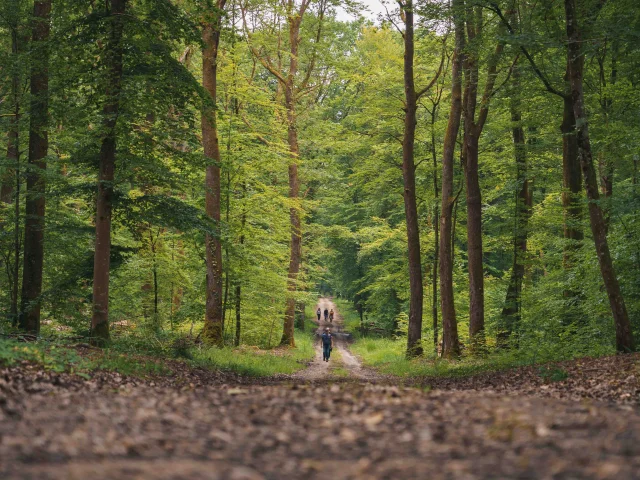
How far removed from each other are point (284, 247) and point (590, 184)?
47.5 feet

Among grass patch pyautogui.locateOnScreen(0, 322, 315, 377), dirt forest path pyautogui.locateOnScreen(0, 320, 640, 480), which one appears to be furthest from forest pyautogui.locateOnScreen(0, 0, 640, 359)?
dirt forest path pyautogui.locateOnScreen(0, 320, 640, 480)

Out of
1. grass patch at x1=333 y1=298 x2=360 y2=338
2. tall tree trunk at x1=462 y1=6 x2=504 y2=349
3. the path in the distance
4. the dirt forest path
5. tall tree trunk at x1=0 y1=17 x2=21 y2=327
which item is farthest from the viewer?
grass patch at x1=333 y1=298 x2=360 y2=338

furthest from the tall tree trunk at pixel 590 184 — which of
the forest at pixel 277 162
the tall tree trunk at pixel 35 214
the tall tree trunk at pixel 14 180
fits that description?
the tall tree trunk at pixel 14 180

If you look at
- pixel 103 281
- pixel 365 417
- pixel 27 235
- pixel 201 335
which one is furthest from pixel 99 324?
pixel 365 417

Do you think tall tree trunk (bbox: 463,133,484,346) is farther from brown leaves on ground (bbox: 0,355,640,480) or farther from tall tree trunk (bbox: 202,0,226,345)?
brown leaves on ground (bbox: 0,355,640,480)

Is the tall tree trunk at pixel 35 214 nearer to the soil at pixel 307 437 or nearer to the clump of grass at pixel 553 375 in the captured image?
the soil at pixel 307 437

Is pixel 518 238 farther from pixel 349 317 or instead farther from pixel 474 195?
pixel 349 317

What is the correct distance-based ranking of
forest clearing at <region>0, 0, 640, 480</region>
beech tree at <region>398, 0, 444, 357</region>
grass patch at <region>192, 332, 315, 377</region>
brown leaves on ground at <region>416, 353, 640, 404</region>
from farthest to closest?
1. beech tree at <region>398, 0, 444, 357</region>
2. grass patch at <region>192, 332, 315, 377</region>
3. brown leaves on ground at <region>416, 353, 640, 404</region>
4. forest clearing at <region>0, 0, 640, 480</region>

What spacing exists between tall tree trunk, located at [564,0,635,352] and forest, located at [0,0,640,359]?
4 centimetres

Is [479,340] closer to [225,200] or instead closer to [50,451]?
[225,200]

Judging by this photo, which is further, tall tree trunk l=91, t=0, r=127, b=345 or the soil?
tall tree trunk l=91, t=0, r=127, b=345

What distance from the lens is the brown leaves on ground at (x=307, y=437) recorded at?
3.19 m

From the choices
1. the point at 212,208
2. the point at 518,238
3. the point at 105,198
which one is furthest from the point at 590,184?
the point at 212,208

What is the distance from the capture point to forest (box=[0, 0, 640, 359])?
1120cm
